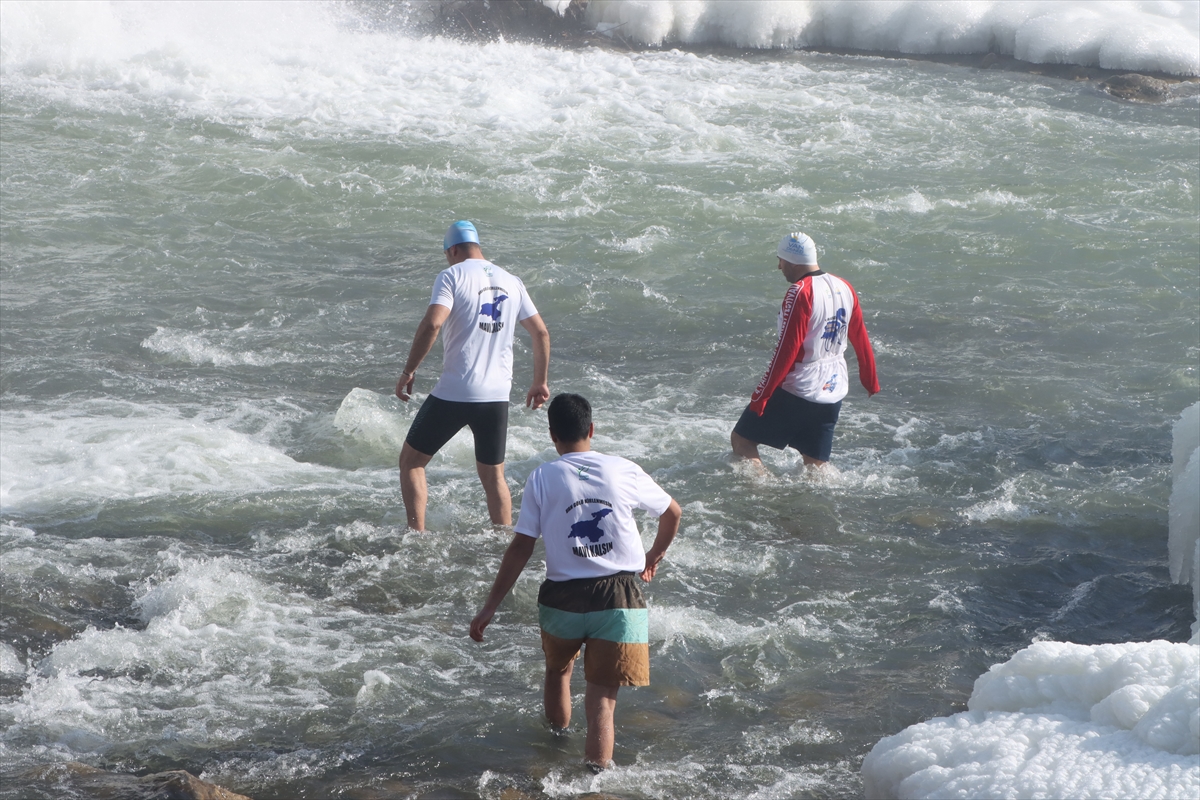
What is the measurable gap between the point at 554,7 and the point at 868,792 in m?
22.0

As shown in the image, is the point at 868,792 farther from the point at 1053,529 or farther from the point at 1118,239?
the point at 1118,239

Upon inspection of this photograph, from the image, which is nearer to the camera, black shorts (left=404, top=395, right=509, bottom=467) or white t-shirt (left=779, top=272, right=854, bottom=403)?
black shorts (left=404, top=395, right=509, bottom=467)

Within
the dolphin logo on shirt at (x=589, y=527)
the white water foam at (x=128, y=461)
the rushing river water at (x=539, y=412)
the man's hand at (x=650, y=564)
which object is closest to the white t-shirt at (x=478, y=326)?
the rushing river water at (x=539, y=412)

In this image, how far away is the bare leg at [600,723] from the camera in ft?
15.3

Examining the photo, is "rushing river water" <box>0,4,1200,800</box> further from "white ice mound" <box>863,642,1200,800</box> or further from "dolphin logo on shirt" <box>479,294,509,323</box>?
"dolphin logo on shirt" <box>479,294,509,323</box>

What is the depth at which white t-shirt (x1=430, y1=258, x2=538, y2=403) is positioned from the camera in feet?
21.6

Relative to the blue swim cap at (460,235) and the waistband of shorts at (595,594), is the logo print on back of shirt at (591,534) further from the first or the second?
the blue swim cap at (460,235)

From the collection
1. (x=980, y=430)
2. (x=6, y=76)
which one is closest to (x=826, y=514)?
(x=980, y=430)

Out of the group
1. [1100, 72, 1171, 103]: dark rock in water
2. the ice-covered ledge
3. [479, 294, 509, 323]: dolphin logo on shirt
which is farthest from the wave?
the ice-covered ledge

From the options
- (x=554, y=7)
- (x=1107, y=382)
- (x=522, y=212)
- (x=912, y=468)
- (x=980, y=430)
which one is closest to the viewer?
(x=912, y=468)

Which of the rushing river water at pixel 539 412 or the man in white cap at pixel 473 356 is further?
the man in white cap at pixel 473 356

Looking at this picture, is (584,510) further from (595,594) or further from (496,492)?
(496,492)

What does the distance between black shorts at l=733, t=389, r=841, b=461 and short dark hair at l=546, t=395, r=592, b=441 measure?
3.13 m

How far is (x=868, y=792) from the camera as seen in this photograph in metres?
4.50
